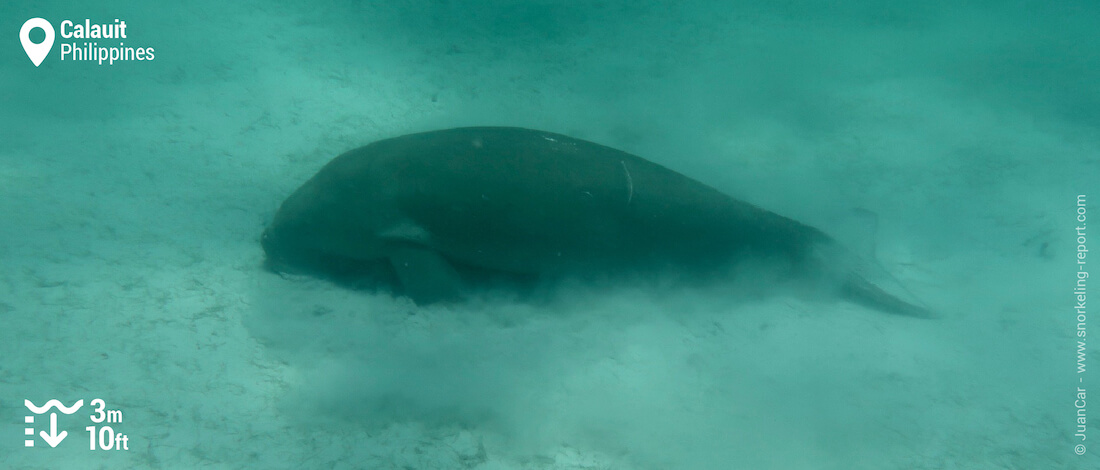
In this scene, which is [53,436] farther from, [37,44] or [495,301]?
[37,44]

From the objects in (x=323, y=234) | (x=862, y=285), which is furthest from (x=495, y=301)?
(x=862, y=285)

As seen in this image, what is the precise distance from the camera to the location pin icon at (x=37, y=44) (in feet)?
23.0

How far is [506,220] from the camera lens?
4391mm

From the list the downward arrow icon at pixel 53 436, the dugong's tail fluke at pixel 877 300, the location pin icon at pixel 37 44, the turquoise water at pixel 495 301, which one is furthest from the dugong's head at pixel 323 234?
the location pin icon at pixel 37 44

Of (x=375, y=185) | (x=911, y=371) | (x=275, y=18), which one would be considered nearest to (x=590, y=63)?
(x=275, y=18)

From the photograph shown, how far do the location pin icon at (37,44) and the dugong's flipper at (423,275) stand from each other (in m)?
6.68

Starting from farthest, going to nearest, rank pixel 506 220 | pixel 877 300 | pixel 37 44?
pixel 37 44, pixel 877 300, pixel 506 220

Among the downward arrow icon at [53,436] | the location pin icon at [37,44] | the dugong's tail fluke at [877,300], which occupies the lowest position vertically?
the downward arrow icon at [53,436]

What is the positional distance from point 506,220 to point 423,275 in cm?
84

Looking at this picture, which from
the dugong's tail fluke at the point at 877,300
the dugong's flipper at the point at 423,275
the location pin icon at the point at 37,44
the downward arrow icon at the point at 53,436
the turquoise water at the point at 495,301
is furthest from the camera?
the location pin icon at the point at 37,44

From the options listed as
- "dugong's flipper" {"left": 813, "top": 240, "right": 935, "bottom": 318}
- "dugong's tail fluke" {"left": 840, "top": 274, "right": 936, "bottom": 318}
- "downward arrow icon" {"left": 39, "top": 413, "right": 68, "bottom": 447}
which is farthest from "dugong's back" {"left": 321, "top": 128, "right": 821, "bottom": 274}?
"downward arrow icon" {"left": 39, "top": 413, "right": 68, "bottom": 447}

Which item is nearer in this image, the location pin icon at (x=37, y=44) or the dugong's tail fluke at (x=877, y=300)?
the dugong's tail fluke at (x=877, y=300)

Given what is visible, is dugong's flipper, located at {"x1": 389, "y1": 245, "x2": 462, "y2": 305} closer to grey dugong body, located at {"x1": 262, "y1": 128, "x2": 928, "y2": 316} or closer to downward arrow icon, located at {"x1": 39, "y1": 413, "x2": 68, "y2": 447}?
grey dugong body, located at {"x1": 262, "y1": 128, "x2": 928, "y2": 316}

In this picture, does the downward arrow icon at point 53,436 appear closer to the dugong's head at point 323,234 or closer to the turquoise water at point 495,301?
the turquoise water at point 495,301
